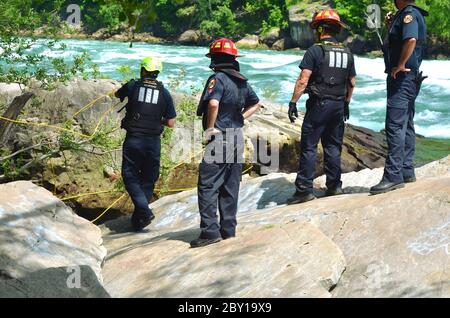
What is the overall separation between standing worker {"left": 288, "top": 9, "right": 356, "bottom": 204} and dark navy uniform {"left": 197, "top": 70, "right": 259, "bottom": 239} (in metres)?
0.76

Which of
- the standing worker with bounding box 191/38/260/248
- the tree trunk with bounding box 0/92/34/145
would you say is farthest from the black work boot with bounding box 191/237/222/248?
the tree trunk with bounding box 0/92/34/145

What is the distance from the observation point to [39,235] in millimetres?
5227

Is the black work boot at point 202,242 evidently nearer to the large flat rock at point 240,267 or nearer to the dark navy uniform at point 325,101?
the large flat rock at point 240,267

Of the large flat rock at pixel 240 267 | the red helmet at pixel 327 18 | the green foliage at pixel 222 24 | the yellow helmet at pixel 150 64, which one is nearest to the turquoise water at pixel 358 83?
the yellow helmet at pixel 150 64

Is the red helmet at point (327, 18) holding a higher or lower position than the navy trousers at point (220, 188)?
higher

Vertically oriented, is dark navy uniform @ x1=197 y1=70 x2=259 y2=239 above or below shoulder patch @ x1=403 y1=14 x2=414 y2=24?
below

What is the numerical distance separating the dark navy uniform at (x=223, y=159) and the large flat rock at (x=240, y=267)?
200 mm

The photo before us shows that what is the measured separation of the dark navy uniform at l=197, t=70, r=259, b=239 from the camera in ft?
17.7

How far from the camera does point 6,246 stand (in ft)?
15.4

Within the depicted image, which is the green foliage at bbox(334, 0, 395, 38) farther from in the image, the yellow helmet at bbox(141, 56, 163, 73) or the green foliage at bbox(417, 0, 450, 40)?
the yellow helmet at bbox(141, 56, 163, 73)

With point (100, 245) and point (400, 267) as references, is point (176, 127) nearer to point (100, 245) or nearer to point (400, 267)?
point (100, 245)

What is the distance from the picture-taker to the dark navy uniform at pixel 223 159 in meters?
5.40

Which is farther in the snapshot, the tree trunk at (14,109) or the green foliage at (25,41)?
the green foliage at (25,41)

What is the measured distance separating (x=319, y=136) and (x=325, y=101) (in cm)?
36
